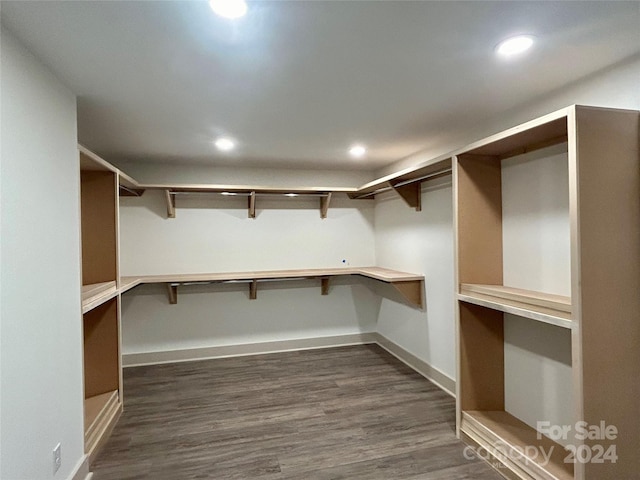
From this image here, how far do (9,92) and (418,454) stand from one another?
2.85 meters

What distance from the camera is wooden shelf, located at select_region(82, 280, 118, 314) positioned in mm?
2170

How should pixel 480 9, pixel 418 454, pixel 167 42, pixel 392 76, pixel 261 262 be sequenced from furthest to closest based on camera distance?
pixel 261 262 → pixel 418 454 → pixel 392 76 → pixel 167 42 → pixel 480 9

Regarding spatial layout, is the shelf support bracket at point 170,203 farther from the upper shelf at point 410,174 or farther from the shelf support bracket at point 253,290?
the shelf support bracket at point 253,290

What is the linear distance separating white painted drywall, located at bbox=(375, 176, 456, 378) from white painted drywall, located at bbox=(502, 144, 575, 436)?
692 millimetres

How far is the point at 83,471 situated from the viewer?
2.01 meters

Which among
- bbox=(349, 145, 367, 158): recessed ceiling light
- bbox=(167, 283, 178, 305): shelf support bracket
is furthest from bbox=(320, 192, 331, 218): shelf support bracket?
bbox=(167, 283, 178, 305): shelf support bracket

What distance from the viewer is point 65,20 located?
1.34 m

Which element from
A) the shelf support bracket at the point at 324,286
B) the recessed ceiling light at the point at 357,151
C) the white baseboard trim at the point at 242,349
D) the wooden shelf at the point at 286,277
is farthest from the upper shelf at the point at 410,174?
the white baseboard trim at the point at 242,349

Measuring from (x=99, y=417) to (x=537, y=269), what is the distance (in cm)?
308

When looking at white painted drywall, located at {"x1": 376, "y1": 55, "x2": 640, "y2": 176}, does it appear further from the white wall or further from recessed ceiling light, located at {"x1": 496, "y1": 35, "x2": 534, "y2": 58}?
the white wall

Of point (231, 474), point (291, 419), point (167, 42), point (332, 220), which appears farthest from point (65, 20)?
point (332, 220)

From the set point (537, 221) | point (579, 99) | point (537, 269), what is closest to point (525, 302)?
point (537, 269)

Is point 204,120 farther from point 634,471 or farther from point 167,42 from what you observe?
point 634,471

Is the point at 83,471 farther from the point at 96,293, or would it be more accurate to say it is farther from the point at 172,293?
the point at 172,293
